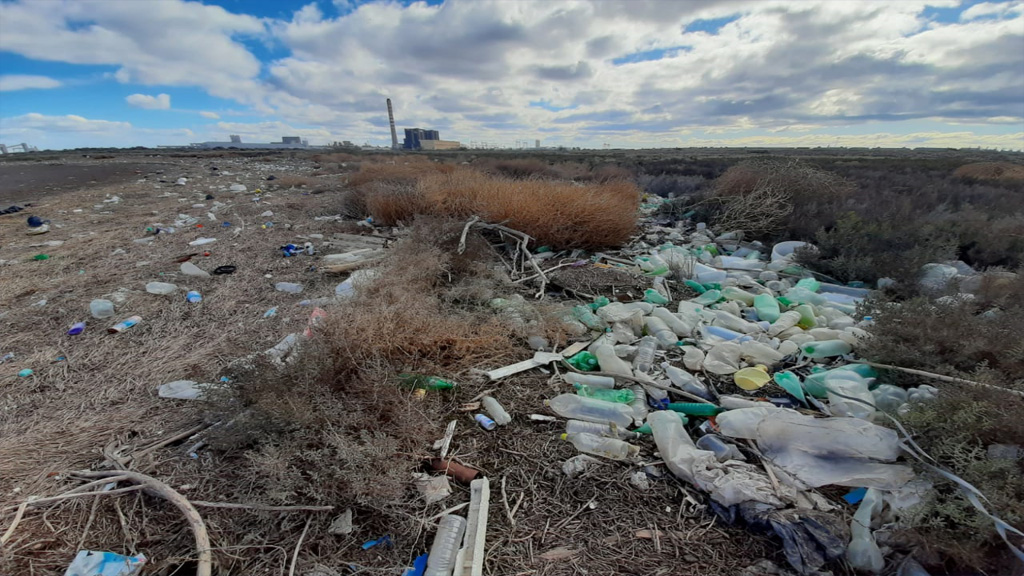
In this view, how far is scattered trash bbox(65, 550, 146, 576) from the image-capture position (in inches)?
48.9

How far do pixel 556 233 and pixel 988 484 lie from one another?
13.2 feet

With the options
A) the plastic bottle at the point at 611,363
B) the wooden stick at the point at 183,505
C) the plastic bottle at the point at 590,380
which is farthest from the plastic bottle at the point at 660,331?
the wooden stick at the point at 183,505

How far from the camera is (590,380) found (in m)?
2.29

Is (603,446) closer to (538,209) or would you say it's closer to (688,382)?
(688,382)

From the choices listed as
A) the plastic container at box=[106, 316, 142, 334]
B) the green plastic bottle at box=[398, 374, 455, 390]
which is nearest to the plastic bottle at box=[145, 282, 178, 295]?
the plastic container at box=[106, 316, 142, 334]

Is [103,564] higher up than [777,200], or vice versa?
[777,200]

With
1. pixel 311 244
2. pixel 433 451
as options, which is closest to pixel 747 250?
pixel 433 451

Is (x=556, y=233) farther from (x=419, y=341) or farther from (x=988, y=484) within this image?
(x=988, y=484)

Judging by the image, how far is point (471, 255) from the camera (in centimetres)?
409

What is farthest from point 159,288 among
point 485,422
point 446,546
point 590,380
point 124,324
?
point 590,380

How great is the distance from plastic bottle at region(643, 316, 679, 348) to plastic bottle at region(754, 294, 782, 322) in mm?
791

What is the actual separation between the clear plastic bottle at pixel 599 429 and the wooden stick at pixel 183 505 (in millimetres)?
1419

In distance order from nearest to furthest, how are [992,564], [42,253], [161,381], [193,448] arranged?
[992,564]
[193,448]
[161,381]
[42,253]

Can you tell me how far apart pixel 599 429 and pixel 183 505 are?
1672mm
